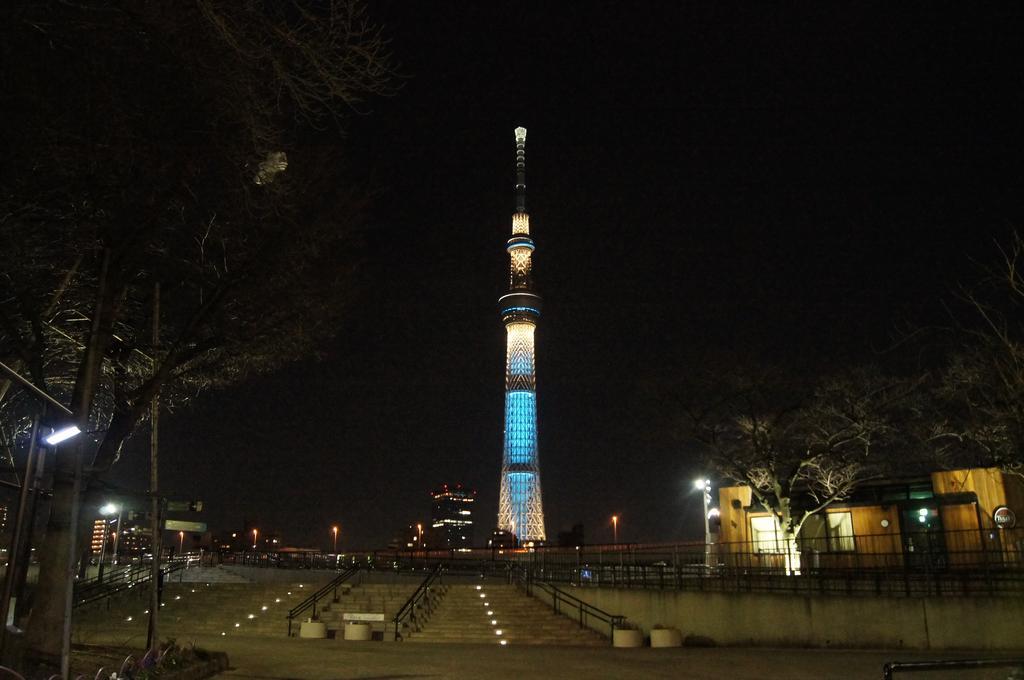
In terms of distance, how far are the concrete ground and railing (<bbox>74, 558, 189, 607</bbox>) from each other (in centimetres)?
1258

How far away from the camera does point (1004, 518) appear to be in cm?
2691

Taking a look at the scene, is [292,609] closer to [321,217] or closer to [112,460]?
[112,460]

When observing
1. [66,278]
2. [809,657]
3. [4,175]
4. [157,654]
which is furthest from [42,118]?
[809,657]

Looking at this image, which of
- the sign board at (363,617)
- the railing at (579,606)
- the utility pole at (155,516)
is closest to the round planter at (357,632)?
the sign board at (363,617)

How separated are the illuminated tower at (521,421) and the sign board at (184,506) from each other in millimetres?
95061

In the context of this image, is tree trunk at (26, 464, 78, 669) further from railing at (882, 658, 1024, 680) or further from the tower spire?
the tower spire

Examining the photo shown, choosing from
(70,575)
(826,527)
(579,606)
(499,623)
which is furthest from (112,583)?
(826,527)

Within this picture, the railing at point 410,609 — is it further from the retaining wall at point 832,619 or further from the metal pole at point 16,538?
the metal pole at point 16,538

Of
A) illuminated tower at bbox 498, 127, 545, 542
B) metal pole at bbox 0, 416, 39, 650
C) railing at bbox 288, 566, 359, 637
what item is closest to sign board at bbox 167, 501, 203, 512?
metal pole at bbox 0, 416, 39, 650

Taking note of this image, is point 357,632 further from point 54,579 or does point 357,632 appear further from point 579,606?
point 54,579

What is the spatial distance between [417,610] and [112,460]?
13.8 metres

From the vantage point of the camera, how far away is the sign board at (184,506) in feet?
43.7

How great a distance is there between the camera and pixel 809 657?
53.7 ft

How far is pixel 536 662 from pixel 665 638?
22.5 ft
